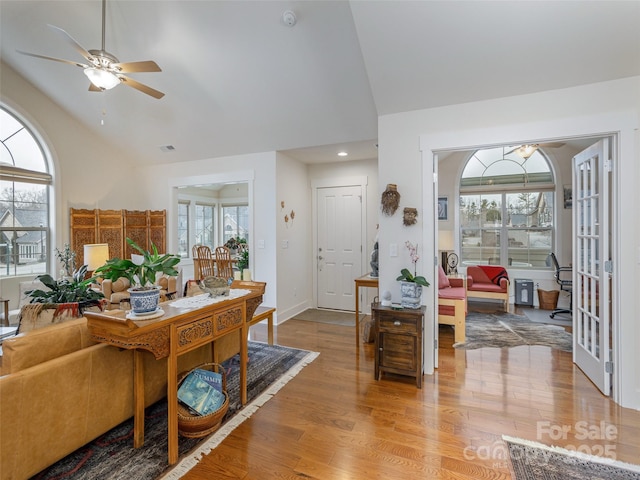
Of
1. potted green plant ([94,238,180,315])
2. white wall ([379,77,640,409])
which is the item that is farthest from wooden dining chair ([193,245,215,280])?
potted green plant ([94,238,180,315])

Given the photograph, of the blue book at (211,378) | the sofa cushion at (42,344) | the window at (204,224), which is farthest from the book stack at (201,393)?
the window at (204,224)

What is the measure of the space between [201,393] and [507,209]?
6.22 m

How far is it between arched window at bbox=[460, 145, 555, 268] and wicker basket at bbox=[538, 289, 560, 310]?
2.04 ft

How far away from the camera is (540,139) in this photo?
2.60m

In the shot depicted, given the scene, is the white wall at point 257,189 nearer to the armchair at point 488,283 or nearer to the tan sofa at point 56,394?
the tan sofa at point 56,394

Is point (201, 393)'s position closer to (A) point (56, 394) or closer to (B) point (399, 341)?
(A) point (56, 394)

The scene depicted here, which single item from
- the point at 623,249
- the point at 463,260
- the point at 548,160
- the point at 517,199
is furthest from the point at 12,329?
the point at 548,160

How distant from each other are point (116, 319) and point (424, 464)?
1.95 m

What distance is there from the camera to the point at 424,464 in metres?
1.82

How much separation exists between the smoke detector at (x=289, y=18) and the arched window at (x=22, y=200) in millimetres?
4317

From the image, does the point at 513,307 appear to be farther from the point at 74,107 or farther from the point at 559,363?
the point at 74,107

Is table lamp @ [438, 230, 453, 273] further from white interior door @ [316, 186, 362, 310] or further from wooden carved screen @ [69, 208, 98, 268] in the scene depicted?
wooden carved screen @ [69, 208, 98, 268]

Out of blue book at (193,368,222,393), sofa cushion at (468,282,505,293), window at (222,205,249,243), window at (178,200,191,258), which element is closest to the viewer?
blue book at (193,368,222,393)

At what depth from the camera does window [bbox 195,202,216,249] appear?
784 centimetres
